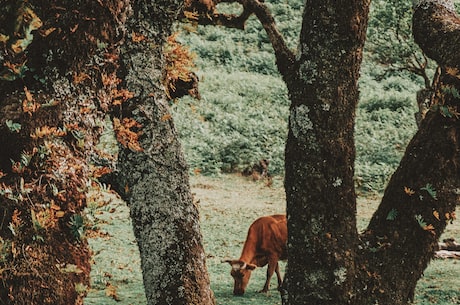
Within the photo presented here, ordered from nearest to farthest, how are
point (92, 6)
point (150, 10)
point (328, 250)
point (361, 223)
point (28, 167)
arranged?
1. point (28, 167)
2. point (92, 6)
3. point (328, 250)
4. point (150, 10)
5. point (361, 223)

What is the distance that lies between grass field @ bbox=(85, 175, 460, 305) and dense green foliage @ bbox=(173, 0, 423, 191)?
1.48m

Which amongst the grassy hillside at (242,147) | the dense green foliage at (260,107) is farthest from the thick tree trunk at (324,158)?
the dense green foliage at (260,107)

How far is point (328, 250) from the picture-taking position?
13.6 feet

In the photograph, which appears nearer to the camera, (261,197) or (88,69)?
(88,69)

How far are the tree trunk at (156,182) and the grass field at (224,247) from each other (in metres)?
2.11

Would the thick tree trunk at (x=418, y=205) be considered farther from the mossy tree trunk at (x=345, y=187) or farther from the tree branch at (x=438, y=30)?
the tree branch at (x=438, y=30)

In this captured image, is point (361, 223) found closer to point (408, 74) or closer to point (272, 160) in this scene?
point (272, 160)

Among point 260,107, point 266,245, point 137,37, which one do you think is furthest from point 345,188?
point 260,107

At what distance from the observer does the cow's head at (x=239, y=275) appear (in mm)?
11211

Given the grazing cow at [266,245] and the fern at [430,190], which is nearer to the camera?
the fern at [430,190]

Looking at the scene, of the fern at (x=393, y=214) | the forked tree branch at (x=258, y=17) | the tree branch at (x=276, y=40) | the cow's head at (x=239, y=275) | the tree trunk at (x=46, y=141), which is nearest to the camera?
the tree trunk at (x=46, y=141)

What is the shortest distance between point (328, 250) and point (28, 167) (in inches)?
72.3

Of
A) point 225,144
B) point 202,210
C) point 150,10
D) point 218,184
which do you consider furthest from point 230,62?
point 150,10

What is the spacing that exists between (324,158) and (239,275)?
7.27m
